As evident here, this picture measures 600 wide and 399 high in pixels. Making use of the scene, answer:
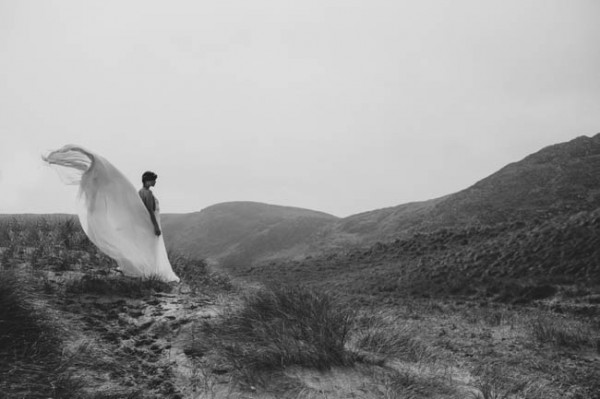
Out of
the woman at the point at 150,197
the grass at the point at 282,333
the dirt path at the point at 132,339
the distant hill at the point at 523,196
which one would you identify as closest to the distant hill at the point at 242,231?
the distant hill at the point at 523,196

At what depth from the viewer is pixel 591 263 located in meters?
13.5

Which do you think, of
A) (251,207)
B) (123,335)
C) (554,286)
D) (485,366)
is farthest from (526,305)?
(251,207)

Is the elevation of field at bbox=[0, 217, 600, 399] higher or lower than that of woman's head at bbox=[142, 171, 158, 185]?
lower

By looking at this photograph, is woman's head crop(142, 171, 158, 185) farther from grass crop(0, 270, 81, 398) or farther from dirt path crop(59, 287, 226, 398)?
grass crop(0, 270, 81, 398)

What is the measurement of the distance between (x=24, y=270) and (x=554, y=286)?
14.4 meters

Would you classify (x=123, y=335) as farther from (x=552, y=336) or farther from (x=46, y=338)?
(x=552, y=336)

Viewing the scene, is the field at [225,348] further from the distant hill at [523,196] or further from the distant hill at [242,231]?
the distant hill at [242,231]

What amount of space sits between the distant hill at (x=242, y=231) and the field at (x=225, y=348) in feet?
146

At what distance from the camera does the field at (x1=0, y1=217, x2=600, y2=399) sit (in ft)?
10.7

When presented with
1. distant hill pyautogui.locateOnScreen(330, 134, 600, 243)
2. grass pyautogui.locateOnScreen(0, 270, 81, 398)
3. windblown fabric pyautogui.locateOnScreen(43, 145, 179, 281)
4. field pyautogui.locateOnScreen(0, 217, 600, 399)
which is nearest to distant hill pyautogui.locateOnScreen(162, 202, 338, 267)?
distant hill pyautogui.locateOnScreen(330, 134, 600, 243)

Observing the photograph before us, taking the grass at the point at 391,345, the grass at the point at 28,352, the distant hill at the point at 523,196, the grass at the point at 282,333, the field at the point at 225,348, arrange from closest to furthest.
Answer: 1. the grass at the point at 28,352
2. the field at the point at 225,348
3. the grass at the point at 282,333
4. the grass at the point at 391,345
5. the distant hill at the point at 523,196

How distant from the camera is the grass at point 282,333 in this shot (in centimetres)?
363

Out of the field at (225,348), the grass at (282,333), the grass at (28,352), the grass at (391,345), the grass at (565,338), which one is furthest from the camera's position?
the grass at (565,338)

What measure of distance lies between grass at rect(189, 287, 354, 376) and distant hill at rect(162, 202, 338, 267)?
45.7 m
